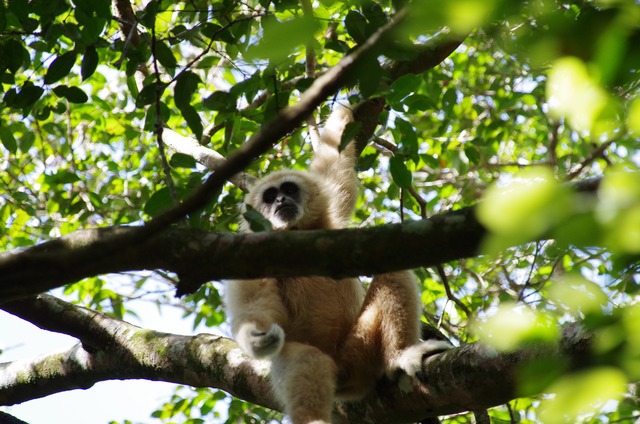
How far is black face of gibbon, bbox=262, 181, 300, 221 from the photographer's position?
6.68 meters

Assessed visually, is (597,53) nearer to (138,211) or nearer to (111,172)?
(138,211)

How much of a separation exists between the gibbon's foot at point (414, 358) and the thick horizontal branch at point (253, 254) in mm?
1910

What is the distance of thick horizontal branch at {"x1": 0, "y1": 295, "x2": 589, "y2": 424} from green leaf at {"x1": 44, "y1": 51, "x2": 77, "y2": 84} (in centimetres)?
171

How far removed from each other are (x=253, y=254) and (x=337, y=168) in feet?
13.6

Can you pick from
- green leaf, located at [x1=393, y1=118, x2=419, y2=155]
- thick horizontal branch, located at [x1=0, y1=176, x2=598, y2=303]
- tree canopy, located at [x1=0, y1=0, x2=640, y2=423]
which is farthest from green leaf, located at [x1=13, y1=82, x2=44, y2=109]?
green leaf, located at [x1=393, y1=118, x2=419, y2=155]

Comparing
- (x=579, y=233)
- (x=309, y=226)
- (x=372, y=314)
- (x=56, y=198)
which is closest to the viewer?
(x=579, y=233)

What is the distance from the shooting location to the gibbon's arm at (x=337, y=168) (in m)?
6.78

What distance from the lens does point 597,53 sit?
132 cm

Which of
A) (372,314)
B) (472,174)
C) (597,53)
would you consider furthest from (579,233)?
(472,174)

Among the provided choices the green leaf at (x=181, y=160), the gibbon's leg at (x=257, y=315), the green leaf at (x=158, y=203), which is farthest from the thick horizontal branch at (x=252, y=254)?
the gibbon's leg at (x=257, y=315)

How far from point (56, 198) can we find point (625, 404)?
267 inches

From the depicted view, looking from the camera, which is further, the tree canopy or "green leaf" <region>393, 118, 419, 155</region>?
"green leaf" <region>393, 118, 419, 155</region>

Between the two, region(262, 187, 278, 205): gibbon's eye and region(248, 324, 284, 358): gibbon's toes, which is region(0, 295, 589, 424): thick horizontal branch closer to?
A: region(248, 324, 284, 358): gibbon's toes

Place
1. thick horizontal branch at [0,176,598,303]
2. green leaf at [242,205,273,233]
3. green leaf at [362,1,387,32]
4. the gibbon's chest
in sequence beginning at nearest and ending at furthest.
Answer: thick horizontal branch at [0,176,598,303], green leaf at [242,205,273,233], green leaf at [362,1,387,32], the gibbon's chest
